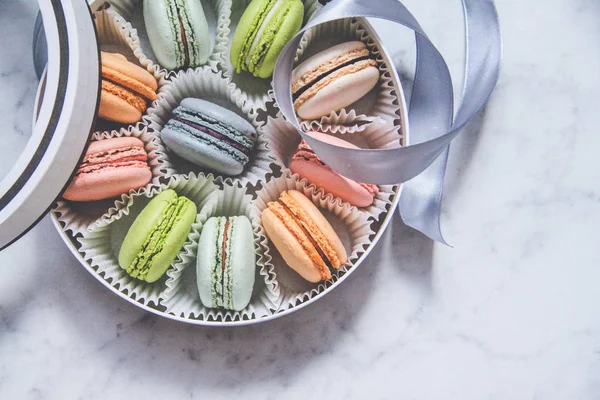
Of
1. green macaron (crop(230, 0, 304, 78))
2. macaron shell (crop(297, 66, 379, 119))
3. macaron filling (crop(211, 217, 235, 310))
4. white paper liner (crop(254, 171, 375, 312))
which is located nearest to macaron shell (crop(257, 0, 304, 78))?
green macaron (crop(230, 0, 304, 78))

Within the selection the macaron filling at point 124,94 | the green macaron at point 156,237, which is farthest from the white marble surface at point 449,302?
the macaron filling at point 124,94

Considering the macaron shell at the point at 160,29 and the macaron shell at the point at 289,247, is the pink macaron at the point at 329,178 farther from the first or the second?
the macaron shell at the point at 160,29

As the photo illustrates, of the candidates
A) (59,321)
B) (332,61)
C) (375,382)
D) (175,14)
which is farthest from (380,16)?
(59,321)

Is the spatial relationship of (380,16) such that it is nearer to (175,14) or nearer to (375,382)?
(175,14)

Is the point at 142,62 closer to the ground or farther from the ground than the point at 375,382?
farther from the ground

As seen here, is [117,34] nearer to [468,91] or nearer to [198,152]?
[198,152]

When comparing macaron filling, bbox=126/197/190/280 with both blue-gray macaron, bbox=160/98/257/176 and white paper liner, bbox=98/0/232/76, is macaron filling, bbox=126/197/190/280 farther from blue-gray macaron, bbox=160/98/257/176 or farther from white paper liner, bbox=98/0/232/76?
white paper liner, bbox=98/0/232/76

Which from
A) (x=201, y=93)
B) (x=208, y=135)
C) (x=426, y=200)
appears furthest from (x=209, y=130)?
(x=426, y=200)
